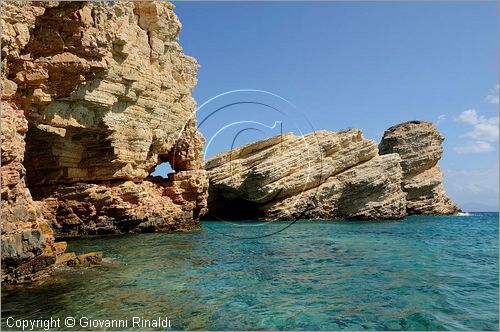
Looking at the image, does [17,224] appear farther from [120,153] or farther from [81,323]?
[120,153]

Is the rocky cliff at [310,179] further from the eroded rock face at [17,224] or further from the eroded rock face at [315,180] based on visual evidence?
the eroded rock face at [17,224]

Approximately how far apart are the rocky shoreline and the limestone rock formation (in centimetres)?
1258

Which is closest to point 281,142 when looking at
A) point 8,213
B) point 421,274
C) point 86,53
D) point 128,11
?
point 128,11

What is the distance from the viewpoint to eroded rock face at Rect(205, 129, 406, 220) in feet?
144

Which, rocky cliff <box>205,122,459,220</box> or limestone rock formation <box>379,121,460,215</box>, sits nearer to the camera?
rocky cliff <box>205,122,459,220</box>

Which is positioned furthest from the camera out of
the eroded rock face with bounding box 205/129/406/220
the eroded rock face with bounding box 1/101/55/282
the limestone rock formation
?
the limestone rock formation

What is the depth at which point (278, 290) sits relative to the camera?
38.1 ft

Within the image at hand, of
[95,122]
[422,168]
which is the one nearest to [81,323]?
[95,122]

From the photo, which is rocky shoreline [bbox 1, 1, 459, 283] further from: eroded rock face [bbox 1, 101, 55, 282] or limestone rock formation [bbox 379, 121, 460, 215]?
limestone rock formation [bbox 379, 121, 460, 215]

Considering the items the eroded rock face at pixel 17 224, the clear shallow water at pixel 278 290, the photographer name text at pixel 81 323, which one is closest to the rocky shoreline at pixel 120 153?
the eroded rock face at pixel 17 224

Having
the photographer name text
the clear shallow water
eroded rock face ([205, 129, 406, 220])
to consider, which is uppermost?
eroded rock face ([205, 129, 406, 220])

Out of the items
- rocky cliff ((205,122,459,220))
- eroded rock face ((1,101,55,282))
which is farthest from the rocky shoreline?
rocky cliff ((205,122,459,220))

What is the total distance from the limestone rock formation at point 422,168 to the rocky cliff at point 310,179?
39.7 feet

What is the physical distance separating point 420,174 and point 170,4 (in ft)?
148
